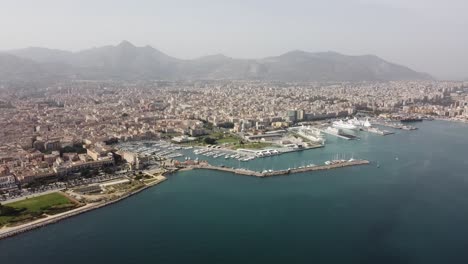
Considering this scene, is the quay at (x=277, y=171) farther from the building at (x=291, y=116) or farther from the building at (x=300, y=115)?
the building at (x=300, y=115)

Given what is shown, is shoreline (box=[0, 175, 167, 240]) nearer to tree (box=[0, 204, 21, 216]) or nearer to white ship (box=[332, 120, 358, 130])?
tree (box=[0, 204, 21, 216])

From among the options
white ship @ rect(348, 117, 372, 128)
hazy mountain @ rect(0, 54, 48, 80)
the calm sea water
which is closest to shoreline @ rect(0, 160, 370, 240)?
the calm sea water

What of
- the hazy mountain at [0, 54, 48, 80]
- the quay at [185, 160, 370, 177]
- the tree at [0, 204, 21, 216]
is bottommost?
the tree at [0, 204, 21, 216]

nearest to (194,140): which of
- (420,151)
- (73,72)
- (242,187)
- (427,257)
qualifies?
(242,187)

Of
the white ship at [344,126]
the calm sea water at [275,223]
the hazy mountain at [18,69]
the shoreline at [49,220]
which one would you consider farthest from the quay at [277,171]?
the hazy mountain at [18,69]

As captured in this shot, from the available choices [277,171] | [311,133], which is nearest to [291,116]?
[311,133]
